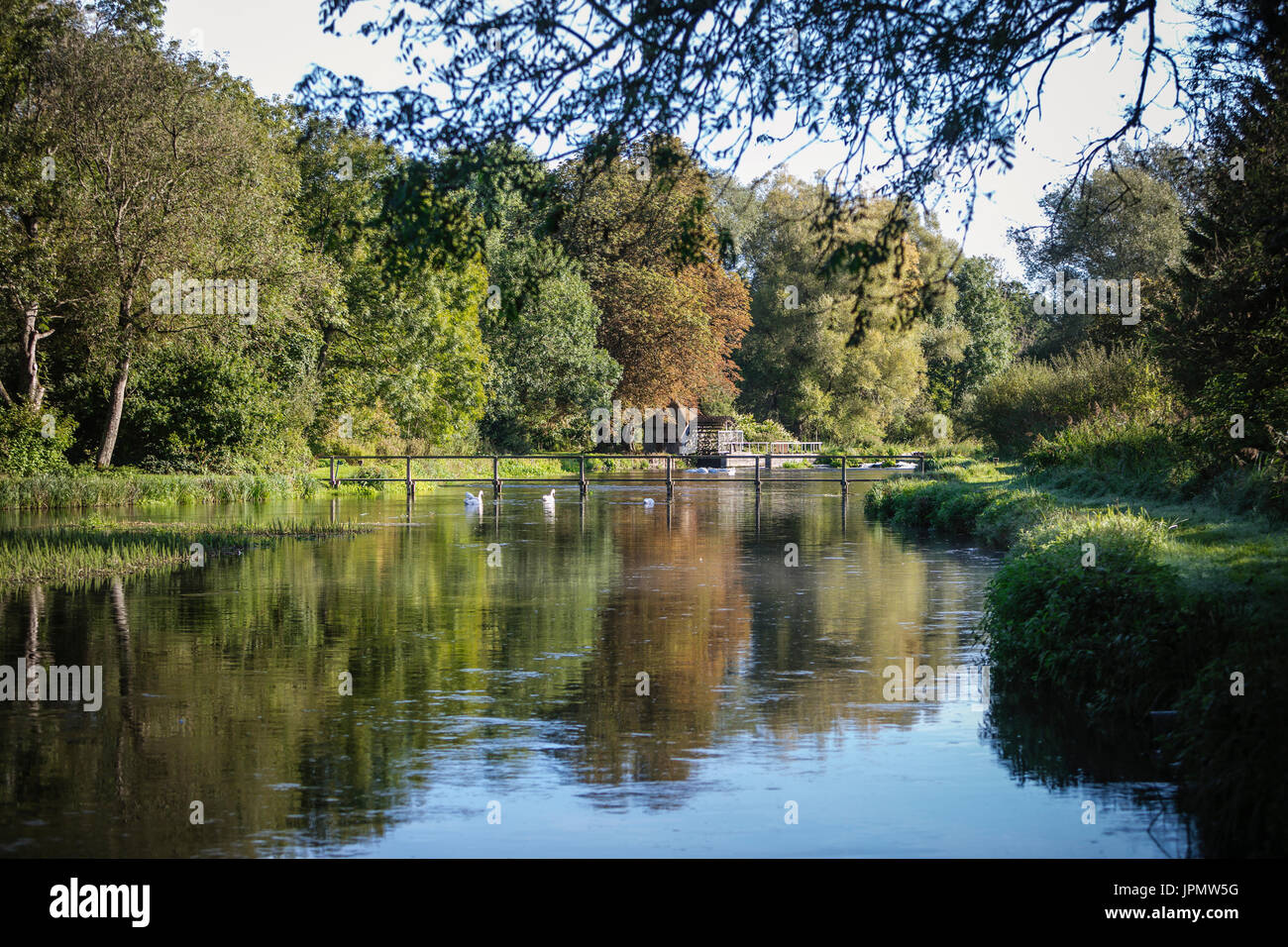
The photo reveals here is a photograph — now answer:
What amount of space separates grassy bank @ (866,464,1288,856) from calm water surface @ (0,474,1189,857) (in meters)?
0.49

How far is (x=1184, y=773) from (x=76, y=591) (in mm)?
15907

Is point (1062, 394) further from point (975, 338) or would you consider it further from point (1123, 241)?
point (975, 338)

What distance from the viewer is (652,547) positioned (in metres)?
27.5

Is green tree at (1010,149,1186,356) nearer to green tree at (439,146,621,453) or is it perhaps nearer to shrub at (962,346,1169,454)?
shrub at (962,346,1169,454)

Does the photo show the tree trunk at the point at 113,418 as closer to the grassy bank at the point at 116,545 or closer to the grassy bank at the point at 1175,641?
the grassy bank at the point at 116,545

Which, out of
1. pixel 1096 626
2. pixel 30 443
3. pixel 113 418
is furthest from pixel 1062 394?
pixel 30 443

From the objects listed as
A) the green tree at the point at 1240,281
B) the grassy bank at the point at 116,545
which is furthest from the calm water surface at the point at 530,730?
the green tree at the point at 1240,281

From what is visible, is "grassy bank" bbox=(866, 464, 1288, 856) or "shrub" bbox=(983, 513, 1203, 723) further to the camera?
"shrub" bbox=(983, 513, 1203, 723)

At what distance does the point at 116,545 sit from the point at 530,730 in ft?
53.7

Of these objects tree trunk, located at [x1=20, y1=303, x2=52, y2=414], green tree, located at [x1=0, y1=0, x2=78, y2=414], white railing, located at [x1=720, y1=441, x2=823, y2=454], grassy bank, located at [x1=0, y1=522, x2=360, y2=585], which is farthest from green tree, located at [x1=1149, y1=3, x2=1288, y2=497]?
white railing, located at [x1=720, y1=441, x2=823, y2=454]

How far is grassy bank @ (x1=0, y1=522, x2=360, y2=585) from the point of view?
20828 millimetres

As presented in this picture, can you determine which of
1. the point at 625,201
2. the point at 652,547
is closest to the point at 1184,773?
the point at 652,547

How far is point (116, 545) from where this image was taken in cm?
2442
